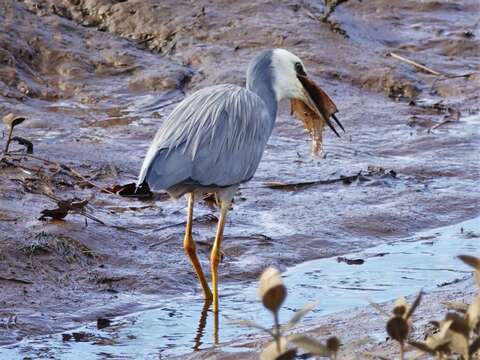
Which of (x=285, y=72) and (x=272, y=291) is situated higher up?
(x=272, y=291)

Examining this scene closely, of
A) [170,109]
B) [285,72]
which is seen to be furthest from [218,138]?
[170,109]

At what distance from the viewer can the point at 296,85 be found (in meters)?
6.38

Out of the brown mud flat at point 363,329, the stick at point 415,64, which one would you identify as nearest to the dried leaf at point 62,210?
the brown mud flat at point 363,329

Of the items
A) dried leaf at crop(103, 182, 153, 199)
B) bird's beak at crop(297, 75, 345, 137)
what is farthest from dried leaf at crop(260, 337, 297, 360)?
dried leaf at crop(103, 182, 153, 199)

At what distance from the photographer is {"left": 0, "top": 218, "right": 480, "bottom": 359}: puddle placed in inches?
201

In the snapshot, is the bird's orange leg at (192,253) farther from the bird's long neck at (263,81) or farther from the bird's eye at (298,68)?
the bird's eye at (298,68)

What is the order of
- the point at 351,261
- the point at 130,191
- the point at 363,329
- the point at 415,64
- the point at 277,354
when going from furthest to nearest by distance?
1. the point at 415,64
2. the point at 130,191
3. the point at 351,261
4. the point at 363,329
5. the point at 277,354

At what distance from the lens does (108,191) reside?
749 cm

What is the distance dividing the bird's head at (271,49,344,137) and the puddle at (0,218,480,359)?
2.88 ft

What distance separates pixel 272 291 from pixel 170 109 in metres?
7.69

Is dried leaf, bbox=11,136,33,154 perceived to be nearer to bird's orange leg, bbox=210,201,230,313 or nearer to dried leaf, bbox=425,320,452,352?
bird's orange leg, bbox=210,201,230,313

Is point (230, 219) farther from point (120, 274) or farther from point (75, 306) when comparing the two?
point (75, 306)

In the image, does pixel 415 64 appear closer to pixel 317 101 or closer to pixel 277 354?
pixel 317 101

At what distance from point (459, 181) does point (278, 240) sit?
208 centimetres
